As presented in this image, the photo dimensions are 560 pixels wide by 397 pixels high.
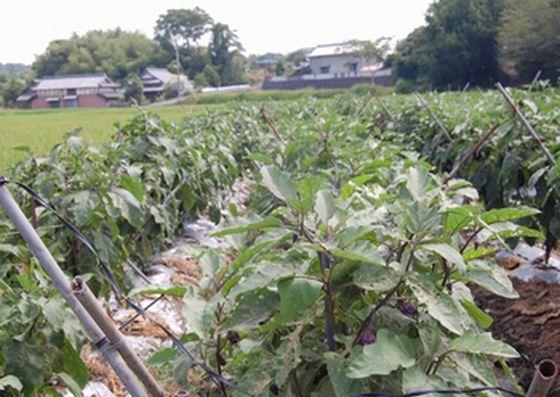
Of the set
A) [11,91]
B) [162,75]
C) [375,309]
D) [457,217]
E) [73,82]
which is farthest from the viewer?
[11,91]

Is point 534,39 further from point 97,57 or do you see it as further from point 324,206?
point 97,57

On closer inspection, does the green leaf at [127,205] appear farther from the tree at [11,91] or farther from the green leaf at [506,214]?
the tree at [11,91]

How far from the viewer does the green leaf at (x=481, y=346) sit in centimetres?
83

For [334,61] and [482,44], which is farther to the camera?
[334,61]

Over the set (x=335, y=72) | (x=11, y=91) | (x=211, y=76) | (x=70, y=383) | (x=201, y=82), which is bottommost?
(x=70, y=383)

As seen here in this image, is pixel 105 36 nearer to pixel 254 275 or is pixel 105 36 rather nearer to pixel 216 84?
pixel 216 84

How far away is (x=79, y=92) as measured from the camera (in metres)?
47.4

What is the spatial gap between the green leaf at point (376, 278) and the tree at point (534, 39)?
30976 millimetres

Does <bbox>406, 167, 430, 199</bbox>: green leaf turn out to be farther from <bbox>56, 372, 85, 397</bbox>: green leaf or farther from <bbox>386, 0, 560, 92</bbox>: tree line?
<bbox>386, 0, 560, 92</bbox>: tree line

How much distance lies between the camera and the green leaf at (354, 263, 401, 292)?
89cm

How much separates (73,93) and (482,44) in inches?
1361

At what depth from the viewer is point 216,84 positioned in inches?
2098

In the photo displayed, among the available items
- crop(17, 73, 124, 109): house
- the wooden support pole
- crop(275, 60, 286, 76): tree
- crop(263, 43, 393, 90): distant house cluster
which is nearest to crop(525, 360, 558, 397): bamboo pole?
the wooden support pole

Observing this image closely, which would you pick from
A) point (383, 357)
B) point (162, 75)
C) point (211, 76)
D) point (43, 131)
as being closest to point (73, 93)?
point (162, 75)
